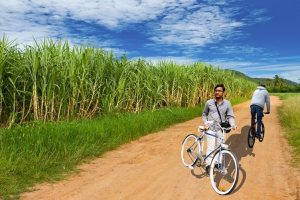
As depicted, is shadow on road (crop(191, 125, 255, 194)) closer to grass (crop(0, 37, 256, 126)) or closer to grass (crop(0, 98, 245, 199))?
grass (crop(0, 98, 245, 199))

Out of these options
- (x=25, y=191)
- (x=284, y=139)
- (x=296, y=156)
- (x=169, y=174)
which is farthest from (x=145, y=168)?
(x=284, y=139)

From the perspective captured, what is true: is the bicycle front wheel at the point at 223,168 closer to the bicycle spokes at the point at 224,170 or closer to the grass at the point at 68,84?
the bicycle spokes at the point at 224,170

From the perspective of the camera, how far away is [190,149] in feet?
27.1

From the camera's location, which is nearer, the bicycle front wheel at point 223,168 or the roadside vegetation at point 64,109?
the bicycle front wheel at point 223,168

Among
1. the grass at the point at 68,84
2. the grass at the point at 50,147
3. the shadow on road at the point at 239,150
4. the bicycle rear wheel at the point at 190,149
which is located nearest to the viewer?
the grass at the point at 50,147

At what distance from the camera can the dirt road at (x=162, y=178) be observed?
666cm

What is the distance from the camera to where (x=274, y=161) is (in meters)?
9.62

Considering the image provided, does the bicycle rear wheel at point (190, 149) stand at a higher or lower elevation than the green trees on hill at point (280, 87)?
lower

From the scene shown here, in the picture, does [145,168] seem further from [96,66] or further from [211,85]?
[211,85]

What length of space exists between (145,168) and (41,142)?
2.37 metres

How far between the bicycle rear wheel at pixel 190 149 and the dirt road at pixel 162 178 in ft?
0.71

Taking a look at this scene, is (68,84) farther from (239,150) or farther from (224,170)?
(224,170)

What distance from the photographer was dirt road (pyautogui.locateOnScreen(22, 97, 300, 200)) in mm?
6656

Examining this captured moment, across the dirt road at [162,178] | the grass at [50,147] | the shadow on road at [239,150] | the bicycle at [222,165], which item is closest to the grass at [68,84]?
the grass at [50,147]
